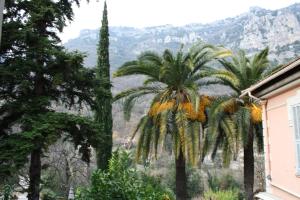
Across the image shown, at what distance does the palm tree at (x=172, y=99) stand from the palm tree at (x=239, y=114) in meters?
0.81

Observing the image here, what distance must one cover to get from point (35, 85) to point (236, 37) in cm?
12009

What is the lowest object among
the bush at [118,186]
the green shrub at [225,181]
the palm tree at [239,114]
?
the green shrub at [225,181]

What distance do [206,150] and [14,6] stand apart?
10.2m

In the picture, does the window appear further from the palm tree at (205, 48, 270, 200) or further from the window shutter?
the palm tree at (205, 48, 270, 200)

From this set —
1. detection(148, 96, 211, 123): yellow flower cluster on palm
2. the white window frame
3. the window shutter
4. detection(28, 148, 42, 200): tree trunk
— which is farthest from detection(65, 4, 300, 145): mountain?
the window shutter

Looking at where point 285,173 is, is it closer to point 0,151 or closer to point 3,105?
point 0,151

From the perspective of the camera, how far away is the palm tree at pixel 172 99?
1816 cm

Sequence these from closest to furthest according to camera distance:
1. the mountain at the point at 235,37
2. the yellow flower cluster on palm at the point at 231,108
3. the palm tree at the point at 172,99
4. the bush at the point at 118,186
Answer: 1. the bush at the point at 118,186
2. the palm tree at the point at 172,99
3. the yellow flower cluster on palm at the point at 231,108
4. the mountain at the point at 235,37

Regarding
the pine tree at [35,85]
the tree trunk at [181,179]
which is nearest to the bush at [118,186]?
the pine tree at [35,85]

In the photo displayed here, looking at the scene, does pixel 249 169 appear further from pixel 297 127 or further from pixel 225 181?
pixel 225 181

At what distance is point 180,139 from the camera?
59.2ft

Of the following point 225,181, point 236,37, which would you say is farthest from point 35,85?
point 236,37

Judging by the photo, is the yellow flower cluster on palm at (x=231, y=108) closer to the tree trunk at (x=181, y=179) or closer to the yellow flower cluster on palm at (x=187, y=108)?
the yellow flower cluster on palm at (x=187, y=108)

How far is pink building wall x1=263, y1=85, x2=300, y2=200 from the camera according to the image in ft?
27.6
